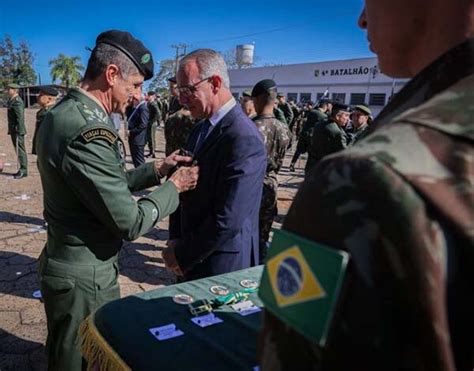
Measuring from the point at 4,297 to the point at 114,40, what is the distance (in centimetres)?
267

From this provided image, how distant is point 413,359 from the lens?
17.4 inches

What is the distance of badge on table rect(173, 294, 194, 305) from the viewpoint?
1.40 meters

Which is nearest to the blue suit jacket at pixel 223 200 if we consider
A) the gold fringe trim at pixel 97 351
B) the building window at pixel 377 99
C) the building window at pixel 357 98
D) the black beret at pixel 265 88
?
the gold fringe trim at pixel 97 351

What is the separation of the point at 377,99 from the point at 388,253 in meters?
29.8

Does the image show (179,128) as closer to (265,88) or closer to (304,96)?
(265,88)

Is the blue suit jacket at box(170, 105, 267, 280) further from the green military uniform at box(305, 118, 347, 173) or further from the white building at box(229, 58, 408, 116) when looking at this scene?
the white building at box(229, 58, 408, 116)

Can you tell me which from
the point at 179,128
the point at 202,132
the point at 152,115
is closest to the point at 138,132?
the point at 179,128

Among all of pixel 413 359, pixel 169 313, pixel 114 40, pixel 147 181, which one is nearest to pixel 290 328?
pixel 413 359

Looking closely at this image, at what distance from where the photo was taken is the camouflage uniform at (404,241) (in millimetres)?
420

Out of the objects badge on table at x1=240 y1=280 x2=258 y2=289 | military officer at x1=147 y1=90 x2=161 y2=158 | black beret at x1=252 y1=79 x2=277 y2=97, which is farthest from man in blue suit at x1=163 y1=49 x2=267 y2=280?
military officer at x1=147 y1=90 x2=161 y2=158

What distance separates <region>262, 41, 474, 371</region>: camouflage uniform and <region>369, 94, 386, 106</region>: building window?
2924 centimetres

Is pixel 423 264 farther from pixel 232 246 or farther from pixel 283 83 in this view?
pixel 283 83

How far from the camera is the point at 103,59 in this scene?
5.96 feet

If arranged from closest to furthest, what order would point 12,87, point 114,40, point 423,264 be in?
point 423,264
point 114,40
point 12,87
